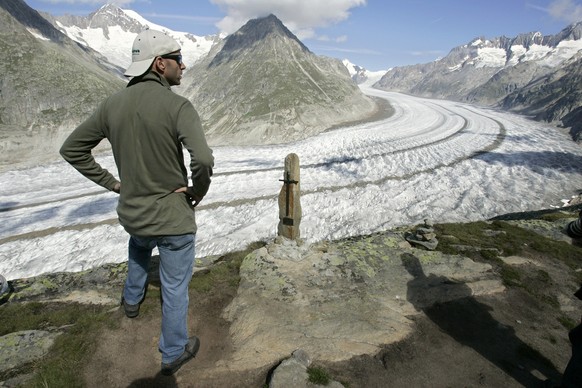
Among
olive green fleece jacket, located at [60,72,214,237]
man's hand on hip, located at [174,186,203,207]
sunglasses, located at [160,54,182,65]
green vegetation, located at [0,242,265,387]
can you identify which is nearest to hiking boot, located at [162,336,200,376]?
green vegetation, located at [0,242,265,387]

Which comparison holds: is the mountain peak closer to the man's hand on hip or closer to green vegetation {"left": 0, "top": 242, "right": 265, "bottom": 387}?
green vegetation {"left": 0, "top": 242, "right": 265, "bottom": 387}

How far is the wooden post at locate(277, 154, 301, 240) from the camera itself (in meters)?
8.25

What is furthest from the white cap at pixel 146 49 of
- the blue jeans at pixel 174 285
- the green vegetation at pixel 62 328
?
the green vegetation at pixel 62 328

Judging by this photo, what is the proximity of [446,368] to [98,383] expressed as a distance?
459 centimetres

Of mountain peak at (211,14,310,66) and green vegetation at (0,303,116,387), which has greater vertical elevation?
mountain peak at (211,14,310,66)

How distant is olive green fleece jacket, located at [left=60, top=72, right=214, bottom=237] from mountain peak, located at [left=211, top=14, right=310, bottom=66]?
260ft

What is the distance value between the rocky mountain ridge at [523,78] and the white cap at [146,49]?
52.9 m

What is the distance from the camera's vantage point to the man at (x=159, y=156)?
10.8ft

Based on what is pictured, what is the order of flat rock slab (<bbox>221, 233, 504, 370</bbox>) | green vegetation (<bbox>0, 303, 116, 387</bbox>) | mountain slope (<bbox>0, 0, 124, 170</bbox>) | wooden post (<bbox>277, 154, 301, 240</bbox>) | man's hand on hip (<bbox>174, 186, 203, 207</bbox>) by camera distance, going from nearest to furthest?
man's hand on hip (<bbox>174, 186, 203, 207</bbox>)
green vegetation (<bbox>0, 303, 116, 387</bbox>)
flat rock slab (<bbox>221, 233, 504, 370</bbox>)
wooden post (<bbox>277, 154, 301, 240</bbox>)
mountain slope (<bbox>0, 0, 124, 170</bbox>)

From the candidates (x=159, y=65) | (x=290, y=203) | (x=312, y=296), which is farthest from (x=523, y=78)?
(x=159, y=65)

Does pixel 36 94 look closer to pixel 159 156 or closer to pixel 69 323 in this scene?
pixel 69 323

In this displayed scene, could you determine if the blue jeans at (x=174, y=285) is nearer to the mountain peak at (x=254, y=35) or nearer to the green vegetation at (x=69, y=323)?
the green vegetation at (x=69, y=323)

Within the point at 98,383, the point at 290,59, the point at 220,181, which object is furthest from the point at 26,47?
the point at 98,383

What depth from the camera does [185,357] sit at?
14.2 ft
